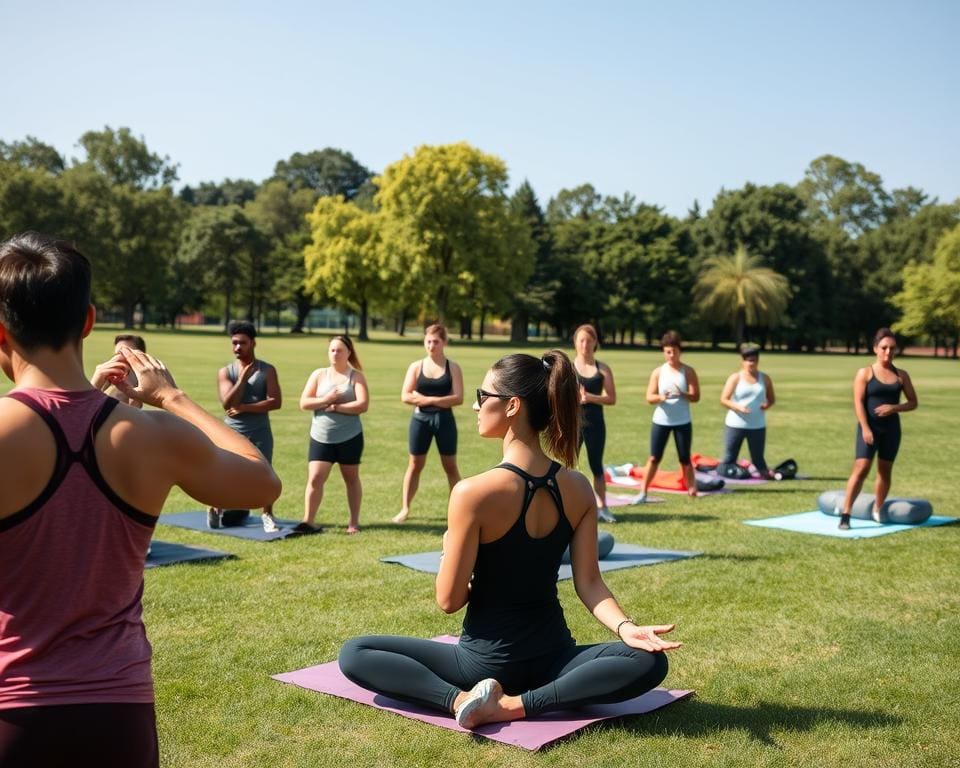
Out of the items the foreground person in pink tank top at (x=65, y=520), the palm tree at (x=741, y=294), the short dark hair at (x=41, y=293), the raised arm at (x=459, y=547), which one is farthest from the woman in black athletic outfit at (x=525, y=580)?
the palm tree at (x=741, y=294)

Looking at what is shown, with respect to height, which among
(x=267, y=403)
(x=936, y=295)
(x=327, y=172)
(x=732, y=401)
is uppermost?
(x=327, y=172)

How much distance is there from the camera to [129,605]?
2.65 metres

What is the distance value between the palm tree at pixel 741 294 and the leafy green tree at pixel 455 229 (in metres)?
14.5

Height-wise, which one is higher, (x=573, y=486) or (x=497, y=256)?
(x=497, y=256)

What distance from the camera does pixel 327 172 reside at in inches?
5020

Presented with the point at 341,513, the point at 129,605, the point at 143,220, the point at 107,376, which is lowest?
the point at 341,513

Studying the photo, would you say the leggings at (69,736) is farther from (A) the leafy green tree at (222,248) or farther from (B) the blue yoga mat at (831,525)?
(A) the leafy green tree at (222,248)

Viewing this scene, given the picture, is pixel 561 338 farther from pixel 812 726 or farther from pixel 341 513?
pixel 812 726

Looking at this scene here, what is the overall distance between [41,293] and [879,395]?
415 inches

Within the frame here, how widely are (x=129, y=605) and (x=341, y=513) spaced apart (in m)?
9.66

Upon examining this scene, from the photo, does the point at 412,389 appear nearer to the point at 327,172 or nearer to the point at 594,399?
the point at 594,399

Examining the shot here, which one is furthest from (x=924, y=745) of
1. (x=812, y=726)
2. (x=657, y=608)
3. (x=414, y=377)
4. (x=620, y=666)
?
(x=414, y=377)

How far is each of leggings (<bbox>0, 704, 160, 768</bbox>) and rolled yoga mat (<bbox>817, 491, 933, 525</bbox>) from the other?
10.5m

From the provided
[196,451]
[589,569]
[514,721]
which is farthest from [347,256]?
[196,451]
